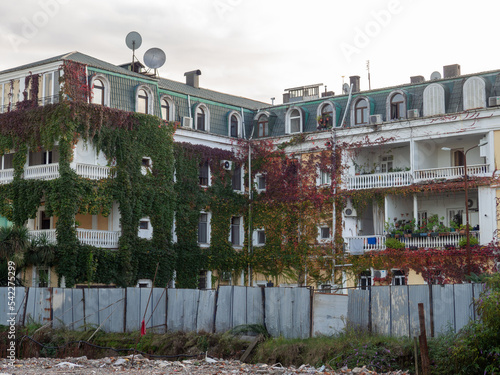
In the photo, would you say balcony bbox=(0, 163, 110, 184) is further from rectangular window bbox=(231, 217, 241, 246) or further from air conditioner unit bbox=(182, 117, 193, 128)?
rectangular window bbox=(231, 217, 241, 246)

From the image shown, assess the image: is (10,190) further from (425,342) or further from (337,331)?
(425,342)

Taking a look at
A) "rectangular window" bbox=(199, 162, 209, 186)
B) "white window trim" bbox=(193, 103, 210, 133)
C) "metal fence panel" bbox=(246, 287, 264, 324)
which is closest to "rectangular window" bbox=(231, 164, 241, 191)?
"rectangular window" bbox=(199, 162, 209, 186)

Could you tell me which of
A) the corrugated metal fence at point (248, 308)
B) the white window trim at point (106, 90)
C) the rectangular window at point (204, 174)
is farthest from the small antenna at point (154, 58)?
the corrugated metal fence at point (248, 308)

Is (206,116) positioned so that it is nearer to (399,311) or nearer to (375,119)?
(375,119)

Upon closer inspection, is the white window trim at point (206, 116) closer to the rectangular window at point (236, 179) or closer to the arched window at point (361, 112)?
→ the rectangular window at point (236, 179)

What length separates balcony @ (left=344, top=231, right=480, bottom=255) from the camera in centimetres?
4094

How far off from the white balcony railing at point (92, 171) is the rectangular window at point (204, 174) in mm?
7002

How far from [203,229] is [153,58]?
1053 centimetres

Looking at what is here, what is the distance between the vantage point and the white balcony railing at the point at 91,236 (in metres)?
40.3

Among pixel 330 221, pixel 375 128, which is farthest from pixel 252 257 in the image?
pixel 375 128

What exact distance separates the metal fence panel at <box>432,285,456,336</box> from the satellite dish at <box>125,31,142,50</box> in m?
27.9

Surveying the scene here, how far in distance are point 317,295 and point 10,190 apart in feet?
68.0

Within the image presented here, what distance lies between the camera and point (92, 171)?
41.2 m

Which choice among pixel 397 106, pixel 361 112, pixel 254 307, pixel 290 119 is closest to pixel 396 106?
pixel 397 106
